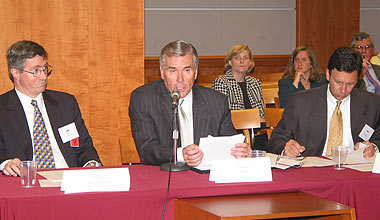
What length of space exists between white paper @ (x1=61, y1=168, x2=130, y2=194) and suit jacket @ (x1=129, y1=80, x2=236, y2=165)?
2.16ft

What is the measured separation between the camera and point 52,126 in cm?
355

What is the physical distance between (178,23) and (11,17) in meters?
5.17

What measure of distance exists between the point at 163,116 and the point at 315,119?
1055 millimetres

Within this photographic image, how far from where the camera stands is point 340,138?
375 cm

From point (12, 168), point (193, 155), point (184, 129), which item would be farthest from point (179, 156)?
point (12, 168)

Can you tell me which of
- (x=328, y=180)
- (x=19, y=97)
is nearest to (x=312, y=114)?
(x=328, y=180)

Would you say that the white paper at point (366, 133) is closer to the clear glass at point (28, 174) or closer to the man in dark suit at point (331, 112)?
the man in dark suit at point (331, 112)

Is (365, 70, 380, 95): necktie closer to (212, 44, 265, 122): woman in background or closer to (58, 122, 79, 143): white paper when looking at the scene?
(212, 44, 265, 122): woman in background

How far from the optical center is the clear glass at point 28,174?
2.65 metres

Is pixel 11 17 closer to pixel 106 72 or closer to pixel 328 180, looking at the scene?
pixel 106 72

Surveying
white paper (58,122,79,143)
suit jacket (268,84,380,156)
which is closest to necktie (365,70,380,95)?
suit jacket (268,84,380,156)

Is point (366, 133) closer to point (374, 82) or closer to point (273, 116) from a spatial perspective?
point (273, 116)

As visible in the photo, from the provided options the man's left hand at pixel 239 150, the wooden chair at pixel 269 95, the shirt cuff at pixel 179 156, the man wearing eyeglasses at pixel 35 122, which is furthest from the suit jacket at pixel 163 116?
the wooden chair at pixel 269 95

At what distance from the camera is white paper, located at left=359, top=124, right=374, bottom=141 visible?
375 cm
